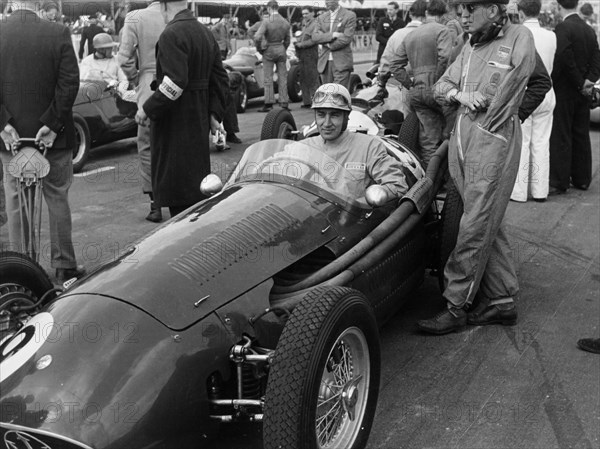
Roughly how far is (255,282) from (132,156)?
25.1 feet

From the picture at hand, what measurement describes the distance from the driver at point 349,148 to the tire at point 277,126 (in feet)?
6.98

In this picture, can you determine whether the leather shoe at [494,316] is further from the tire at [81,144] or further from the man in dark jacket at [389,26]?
the man in dark jacket at [389,26]

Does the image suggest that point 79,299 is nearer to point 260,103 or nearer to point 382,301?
point 382,301

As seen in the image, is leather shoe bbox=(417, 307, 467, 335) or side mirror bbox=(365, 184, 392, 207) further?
leather shoe bbox=(417, 307, 467, 335)

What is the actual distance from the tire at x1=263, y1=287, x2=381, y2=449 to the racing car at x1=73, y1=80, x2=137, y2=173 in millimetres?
6928

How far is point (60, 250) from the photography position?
5926 millimetres

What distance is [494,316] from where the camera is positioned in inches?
207

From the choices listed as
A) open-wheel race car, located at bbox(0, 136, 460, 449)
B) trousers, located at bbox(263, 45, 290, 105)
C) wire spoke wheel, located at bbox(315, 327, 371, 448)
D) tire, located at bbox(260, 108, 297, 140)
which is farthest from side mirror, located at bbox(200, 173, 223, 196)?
trousers, located at bbox(263, 45, 290, 105)

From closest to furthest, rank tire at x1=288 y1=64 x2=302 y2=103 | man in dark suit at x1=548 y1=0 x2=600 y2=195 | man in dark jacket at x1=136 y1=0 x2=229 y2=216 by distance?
1. man in dark jacket at x1=136 y1=0 x2=229 y2=216
2. man in dark suit at x1=548 y1=0 x2=600 y2=195
3. tire at x1=288 y1=64 x2=302 y2=103

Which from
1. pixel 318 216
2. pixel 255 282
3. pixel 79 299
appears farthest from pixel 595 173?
pixel 79 299

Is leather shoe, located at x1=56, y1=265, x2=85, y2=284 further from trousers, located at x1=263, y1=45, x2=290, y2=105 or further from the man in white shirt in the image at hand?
trousers, located at x1=263, y1=45, x2=290, y2=105

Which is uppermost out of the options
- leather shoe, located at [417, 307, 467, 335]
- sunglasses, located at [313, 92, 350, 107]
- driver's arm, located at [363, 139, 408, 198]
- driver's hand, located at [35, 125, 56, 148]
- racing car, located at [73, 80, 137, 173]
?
sunglasses, located at [313, 92, 350, 107]

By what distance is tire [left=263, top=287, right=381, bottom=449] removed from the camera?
10.0ft

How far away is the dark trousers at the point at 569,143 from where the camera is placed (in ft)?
28.9
